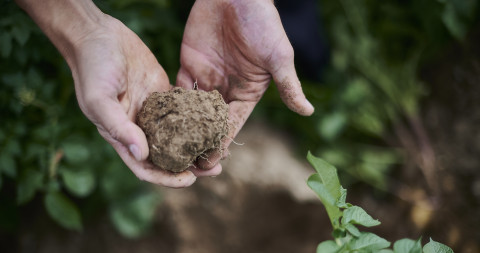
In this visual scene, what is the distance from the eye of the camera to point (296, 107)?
1.37 m

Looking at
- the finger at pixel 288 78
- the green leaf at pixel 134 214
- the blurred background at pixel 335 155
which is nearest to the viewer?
the finger at pixel 288 78

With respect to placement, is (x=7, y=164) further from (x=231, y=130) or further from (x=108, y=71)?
(x=231, y=130)

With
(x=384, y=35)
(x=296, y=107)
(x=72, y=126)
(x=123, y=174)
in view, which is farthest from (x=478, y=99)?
(x=72, y=126)

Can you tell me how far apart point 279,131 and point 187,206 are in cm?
69

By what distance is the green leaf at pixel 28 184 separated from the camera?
1.44 meters

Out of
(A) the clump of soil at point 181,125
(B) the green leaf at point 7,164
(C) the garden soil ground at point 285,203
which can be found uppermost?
(A) the clump of soil at point 181,125

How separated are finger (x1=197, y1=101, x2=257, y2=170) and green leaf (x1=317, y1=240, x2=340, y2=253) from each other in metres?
0.55

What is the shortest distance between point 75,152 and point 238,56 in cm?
69

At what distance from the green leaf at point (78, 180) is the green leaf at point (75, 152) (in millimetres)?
64

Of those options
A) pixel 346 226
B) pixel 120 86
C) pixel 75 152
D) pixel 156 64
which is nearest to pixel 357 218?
pixel 346 226

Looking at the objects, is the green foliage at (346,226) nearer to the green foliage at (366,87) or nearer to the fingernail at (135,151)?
the fingernail at (135,151)

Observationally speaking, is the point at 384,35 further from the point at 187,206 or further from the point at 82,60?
the point at 82,60

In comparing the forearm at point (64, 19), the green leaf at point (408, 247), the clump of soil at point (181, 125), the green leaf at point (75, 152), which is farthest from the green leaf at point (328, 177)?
the green leaf at point (75, 152)

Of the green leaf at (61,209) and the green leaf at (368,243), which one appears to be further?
the green leaf at (61,209)
